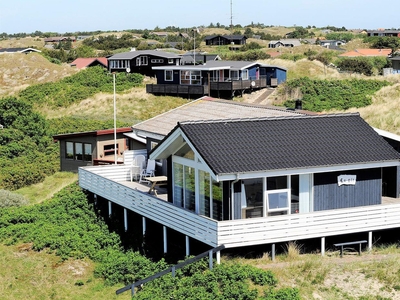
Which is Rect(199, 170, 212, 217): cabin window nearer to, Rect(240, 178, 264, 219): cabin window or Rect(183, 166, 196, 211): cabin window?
Rect(183, 166, 196, 211): cabin window

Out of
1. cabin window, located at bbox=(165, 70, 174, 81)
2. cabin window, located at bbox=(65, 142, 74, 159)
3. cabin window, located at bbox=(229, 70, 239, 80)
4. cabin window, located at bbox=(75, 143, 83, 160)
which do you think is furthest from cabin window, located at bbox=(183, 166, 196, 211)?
cabin window, located at bbox=(165, 70, 174, 81)

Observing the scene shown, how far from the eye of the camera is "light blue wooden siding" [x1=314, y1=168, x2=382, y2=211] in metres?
19.0

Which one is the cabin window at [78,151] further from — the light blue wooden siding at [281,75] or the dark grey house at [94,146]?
the light blue wooden siding at [281,75]

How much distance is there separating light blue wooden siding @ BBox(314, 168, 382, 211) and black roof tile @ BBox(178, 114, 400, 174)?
1.85 feet

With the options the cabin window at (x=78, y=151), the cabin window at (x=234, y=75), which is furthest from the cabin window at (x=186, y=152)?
the cabin window at (x=234, y=75)

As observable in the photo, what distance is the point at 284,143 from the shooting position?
19.2m

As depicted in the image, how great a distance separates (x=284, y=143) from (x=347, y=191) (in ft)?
7.44

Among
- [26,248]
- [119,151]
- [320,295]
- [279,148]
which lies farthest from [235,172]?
[119,151]

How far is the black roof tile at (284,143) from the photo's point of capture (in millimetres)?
18156

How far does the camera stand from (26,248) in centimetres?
2333

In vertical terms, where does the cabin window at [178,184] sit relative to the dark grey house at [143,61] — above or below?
below

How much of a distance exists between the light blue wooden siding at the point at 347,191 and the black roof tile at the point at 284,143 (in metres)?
0.56

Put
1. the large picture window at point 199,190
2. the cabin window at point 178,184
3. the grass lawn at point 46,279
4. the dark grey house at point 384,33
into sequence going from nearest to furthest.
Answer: the large picture window at point 199,190 → the grass lawn at point 46,279 → the cabin window at point 178,184 → the dark grey house at point 384,33

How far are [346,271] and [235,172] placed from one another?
3744 millimetres
